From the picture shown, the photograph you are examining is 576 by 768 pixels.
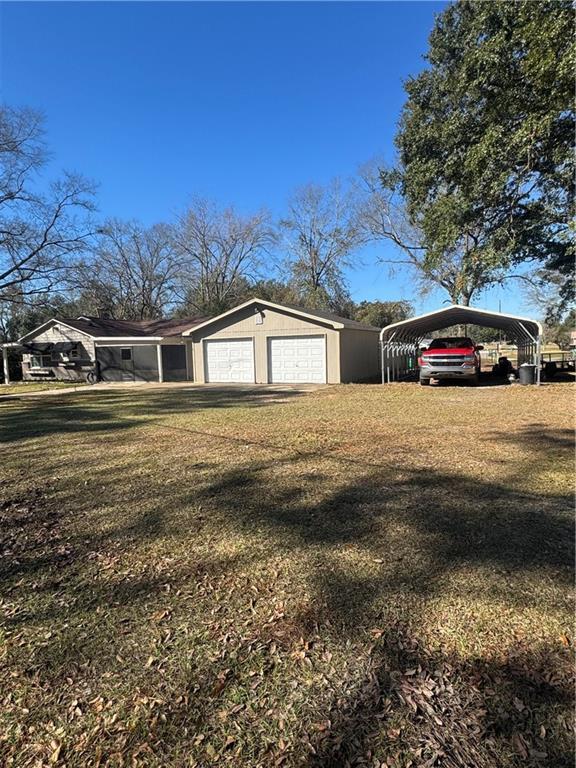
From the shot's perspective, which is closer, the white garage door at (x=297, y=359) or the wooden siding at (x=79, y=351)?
the white garage door at (x=297, y=359)

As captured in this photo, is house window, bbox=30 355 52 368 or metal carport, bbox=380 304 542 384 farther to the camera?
house window, bbox=30 355 52 368

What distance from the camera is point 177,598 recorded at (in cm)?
272

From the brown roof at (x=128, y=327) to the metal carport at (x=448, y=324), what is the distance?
1182 cm

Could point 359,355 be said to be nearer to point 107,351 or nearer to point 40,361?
point 107,351

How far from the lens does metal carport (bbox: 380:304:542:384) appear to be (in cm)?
1528

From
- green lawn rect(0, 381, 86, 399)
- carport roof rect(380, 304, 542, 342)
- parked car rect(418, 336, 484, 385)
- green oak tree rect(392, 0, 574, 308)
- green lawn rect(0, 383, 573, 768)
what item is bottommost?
green lawn rect(0, 383, 573, 768)

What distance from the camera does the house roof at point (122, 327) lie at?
82.7 feet

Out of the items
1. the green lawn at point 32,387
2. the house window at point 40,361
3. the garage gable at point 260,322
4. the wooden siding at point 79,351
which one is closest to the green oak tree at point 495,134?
the garage gable at point 260,322

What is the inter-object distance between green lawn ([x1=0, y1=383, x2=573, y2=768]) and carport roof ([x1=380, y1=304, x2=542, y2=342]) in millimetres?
10670

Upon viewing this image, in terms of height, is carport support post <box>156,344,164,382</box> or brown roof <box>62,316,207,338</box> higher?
brown roof <box>62,316,207,338</box>

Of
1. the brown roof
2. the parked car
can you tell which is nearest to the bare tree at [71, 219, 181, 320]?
the brown roof

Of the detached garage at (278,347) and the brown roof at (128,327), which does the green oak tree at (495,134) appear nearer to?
the detached garage at (278,347)

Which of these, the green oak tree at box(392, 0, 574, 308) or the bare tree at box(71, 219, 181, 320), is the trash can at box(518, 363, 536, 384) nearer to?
the green oak tree at box(392, 0, 574, 308)

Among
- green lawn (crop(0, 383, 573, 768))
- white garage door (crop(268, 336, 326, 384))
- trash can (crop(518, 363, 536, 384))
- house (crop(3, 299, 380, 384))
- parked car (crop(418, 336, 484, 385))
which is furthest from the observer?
house (crop(3, 299, 380, 384))
